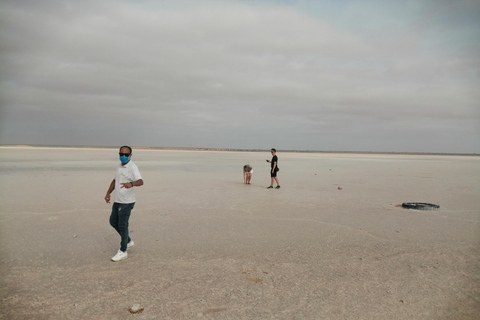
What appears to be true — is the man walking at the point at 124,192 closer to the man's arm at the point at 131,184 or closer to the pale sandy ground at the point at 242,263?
the man's arm at the point at 131,184

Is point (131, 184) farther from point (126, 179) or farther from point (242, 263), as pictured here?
point (242, 263)

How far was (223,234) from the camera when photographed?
22.9ft

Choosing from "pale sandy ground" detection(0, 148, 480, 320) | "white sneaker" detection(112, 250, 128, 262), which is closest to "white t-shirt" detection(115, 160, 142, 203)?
"white sneaker" detection(112, 250, 128, 262)

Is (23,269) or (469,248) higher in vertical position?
(469,248)

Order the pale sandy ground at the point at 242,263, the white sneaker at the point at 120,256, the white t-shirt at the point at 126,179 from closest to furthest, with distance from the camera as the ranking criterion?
the pale sandy ground at the point at 242,263, the white sneaker at the point at 120,256, the white t-shirt at the point at 126,179

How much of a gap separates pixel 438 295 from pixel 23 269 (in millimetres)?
5704

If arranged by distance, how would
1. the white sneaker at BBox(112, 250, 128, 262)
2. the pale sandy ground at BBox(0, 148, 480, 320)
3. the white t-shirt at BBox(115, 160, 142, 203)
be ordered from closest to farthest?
the pale sandy ground at BBox(0, 148, 480, 320) < the white sneaker at BBox(112, 250, 128, 262) < the white t-shirt at BBox(115, 160, 142, 203)

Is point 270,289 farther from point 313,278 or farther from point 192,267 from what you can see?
point 192,267

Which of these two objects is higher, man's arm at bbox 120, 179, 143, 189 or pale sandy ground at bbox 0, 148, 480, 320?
man's arm at bbox 120, 179, 143, 189

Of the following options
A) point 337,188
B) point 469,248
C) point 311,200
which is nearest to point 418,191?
point 337,188

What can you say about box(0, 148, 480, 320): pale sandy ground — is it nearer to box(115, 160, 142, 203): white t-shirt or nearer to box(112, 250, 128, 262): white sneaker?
box(112, 250, 128, 262): white sneaker

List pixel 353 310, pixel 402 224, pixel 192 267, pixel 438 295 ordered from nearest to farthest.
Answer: pixel 353 310 < pixel 438 295 < pixel 192 267 < pixel 402 224

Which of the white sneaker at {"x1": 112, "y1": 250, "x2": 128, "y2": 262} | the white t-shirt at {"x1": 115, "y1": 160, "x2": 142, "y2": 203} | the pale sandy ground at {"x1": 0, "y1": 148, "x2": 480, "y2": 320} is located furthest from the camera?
the white t-shirt at {"x1": 115, "y1": 160, "x2": 142, "y2": 203}

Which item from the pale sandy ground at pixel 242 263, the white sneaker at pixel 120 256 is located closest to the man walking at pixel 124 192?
the white sneaker at pixel 120 256
